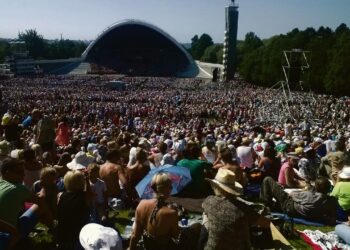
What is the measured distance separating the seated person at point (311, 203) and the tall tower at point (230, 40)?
2511 inches

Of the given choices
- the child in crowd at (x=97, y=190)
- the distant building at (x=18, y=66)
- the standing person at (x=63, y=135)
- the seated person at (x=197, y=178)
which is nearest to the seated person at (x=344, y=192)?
the seated person at (x=197, y=178)

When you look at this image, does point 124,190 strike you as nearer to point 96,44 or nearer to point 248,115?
point 248,115

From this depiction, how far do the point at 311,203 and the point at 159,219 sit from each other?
9.35 feet

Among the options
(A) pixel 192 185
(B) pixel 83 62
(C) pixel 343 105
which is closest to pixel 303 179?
(A) pixel 192 185

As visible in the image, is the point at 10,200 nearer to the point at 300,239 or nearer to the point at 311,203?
the point at 300,239

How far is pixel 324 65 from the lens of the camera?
48.2 m

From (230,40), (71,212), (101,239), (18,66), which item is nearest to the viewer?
(101,239)

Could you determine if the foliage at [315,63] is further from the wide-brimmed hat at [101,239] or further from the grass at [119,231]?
the wide-brimmed hat at [101,239]

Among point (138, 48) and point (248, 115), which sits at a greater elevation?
point (138, 48)

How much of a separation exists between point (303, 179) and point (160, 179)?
4.16 m

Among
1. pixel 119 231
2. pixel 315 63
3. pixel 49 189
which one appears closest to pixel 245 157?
pixel 119 231

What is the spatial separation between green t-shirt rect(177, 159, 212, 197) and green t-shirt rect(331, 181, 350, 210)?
1.91 m

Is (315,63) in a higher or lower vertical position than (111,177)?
higher

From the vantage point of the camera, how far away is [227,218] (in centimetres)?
389
